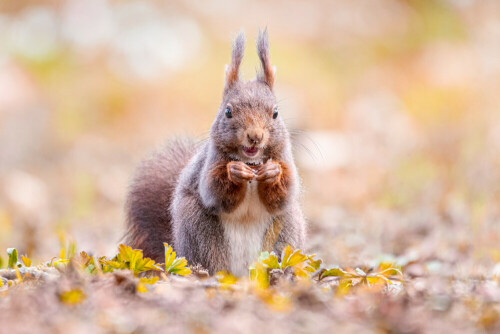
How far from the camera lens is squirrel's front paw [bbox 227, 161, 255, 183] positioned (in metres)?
2.73

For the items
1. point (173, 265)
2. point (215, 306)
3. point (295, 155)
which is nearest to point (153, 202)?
point (173, 265)

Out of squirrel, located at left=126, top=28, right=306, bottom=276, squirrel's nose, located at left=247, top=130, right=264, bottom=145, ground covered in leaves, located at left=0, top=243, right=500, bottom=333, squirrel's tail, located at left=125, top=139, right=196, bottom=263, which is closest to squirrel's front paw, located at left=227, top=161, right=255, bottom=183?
squirrel, located at left=126, top=28, right=306, bottom=276

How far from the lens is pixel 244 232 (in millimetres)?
2900

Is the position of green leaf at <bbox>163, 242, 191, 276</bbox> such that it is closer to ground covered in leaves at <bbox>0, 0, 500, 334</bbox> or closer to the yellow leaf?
ground covered in leaves at <bbox>0, 0, 500, 334</bbox>

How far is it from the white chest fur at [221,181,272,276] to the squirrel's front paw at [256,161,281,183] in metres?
0.10

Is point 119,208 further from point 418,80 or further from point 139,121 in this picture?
point 418,80

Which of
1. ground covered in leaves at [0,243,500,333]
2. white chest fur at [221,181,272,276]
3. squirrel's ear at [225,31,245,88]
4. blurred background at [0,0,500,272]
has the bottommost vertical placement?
ground covered in leaves at [0,243,500,333]

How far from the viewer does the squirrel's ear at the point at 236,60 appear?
123 inches

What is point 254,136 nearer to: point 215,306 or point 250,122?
point 250,122

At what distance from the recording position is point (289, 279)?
248 centimetres

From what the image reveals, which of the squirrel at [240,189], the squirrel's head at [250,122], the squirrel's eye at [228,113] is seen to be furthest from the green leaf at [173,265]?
the squirrel's eye at [228,113]

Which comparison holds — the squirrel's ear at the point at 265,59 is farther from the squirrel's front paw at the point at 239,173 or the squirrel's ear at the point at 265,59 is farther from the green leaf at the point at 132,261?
the green leaf at the point at 132,261

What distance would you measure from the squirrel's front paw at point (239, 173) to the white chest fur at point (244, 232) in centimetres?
12

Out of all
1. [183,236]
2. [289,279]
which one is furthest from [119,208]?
[289,279]
